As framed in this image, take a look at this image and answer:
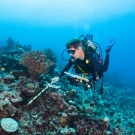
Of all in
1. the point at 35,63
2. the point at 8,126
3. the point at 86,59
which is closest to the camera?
the point at 8,126

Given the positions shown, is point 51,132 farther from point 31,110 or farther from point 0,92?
point 0,92

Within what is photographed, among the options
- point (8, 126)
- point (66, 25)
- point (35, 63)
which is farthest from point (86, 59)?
point (66, 25)

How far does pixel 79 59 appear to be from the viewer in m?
6.04

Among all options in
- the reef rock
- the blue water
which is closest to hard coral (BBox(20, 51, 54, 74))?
the reef rock

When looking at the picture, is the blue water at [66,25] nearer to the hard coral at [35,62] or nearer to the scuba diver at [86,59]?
the hard coral at [35,62]

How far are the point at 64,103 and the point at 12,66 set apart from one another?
4.56 m

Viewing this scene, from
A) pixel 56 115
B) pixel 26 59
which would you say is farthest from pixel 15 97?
pixel 26 59

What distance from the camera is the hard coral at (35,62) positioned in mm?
8195

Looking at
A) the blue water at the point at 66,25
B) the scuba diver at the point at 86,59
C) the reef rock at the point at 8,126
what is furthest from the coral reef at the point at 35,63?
the blue water at the point at 66,25

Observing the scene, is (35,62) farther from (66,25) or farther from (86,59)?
(66,25)

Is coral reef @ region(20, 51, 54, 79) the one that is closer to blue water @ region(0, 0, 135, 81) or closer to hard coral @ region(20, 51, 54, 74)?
hard coral @ region(20, 51, 54, 74)

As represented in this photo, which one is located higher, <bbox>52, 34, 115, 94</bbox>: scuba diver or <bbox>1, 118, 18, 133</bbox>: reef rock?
<bbox>52, 34, 115, 94</bbox>: scuba diver

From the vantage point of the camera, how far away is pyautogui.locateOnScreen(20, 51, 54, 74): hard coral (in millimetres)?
8195

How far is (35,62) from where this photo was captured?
8.29m
